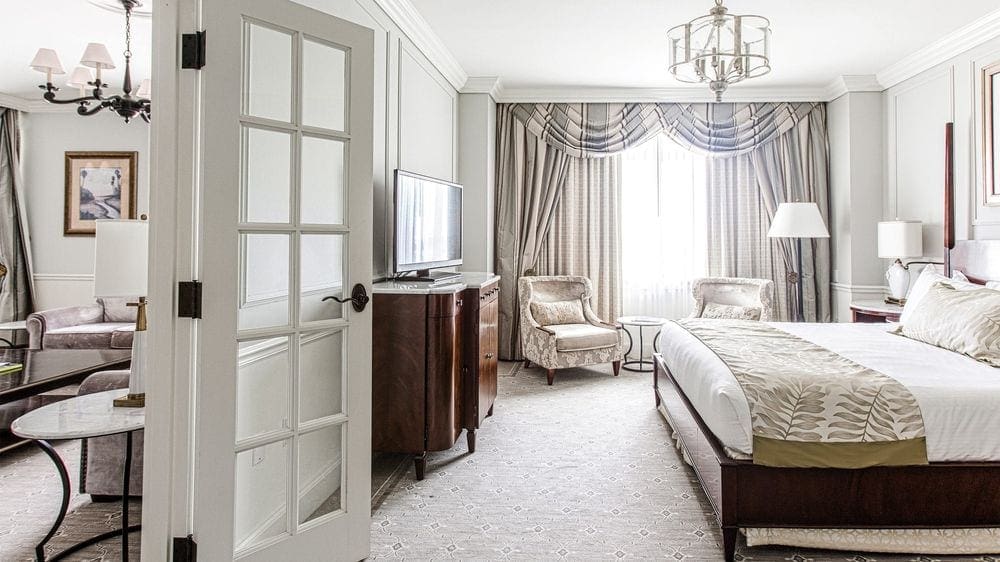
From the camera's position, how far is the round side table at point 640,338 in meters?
5.14

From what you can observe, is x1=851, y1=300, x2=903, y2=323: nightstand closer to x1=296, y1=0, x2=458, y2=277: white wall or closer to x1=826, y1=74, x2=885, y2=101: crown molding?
x1=826, y1=74, x2=885, y2=101: crown molding

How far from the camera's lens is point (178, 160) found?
1.65 meters

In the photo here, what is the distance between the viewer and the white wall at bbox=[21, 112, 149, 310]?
589 cm

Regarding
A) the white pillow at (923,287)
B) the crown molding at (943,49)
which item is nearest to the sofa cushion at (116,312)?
the white pillow at (923,287)

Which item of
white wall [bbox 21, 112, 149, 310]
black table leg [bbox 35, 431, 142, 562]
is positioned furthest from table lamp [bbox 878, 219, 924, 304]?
white wall [bbox 21, 112, 149, 310]

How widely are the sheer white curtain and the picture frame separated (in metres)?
2.20

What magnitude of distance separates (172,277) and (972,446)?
274 centimetres

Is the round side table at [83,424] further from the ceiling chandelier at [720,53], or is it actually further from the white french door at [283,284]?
the ceiling chandelier at [720,53]

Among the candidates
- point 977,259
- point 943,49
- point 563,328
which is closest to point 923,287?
point 977,259

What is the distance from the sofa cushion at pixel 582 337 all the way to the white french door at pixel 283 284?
2.91 metres

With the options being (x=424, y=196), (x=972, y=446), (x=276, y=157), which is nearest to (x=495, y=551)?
(x=276, y=157)

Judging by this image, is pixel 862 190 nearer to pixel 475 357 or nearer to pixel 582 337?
pixel 582 337

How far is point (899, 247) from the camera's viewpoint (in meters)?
4.33

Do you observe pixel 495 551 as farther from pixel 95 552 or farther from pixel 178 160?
pixel 178 160
